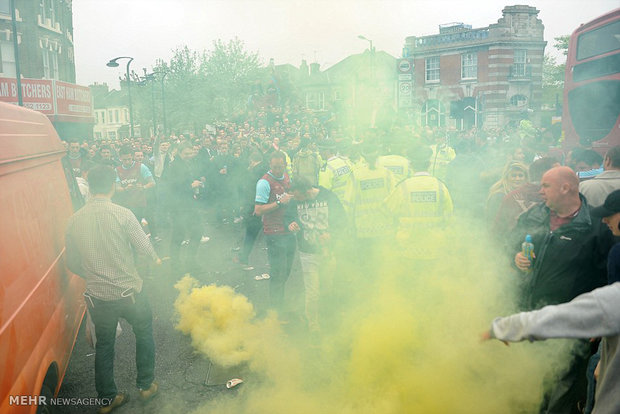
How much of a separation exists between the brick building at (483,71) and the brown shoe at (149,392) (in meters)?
32.5

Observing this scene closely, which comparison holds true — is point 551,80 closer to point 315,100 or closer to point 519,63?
point 519,63

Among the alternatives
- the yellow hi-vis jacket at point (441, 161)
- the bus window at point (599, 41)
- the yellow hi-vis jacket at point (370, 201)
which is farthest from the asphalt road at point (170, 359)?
the bus window at point (599, 41)

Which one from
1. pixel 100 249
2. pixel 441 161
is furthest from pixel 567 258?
pixel 441 161

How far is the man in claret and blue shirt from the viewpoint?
5160 millimetres

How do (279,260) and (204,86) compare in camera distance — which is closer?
(279,260)

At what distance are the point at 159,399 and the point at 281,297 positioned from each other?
182cm

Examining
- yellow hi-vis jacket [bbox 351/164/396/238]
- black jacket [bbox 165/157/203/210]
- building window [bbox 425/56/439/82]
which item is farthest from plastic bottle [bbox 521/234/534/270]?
building window [bbox 425/56/439/82]

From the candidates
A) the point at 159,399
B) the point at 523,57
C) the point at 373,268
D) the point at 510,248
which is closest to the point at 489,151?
the point at 373,268

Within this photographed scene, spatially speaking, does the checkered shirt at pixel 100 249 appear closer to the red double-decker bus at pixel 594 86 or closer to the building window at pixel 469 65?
the red double-decker bus at pixel 594 86

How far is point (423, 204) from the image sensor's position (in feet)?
14.9

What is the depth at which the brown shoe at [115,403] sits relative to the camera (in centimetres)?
361

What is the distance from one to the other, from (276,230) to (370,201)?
Answer: 43.5 inches

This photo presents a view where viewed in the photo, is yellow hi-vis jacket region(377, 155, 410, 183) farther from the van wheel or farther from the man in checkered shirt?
the van wheel

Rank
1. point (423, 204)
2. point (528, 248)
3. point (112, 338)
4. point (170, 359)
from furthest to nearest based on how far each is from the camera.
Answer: point (423, 204), point (170, 359), point (112, 338), point (528, 248)
